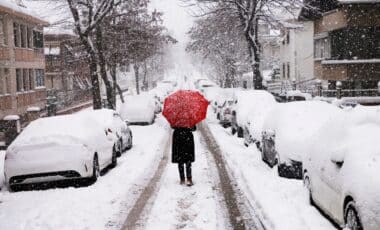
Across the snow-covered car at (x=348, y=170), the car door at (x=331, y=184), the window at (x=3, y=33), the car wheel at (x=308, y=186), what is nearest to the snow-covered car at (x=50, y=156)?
the car wheel at (x=308, y=186)

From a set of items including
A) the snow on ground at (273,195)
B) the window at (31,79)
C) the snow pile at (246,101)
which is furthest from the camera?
the window at (31,79)

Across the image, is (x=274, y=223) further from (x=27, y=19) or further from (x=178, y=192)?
(x=27, y=19)

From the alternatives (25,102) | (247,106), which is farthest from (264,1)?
(25,102)

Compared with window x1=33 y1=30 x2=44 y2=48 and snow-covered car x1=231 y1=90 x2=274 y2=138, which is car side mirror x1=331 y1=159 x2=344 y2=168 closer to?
snow-covered car x1=231 y1=90 x2=274 y2=138

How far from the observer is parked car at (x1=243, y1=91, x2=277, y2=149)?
621 inches

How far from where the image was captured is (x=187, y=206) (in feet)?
29.3

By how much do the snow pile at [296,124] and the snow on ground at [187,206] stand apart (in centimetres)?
173

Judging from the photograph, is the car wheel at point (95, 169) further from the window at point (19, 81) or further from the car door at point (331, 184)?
the window at point (19, 81)

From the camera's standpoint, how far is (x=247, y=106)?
19.5m

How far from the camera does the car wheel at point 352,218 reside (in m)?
6.06

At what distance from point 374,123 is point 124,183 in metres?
5.72

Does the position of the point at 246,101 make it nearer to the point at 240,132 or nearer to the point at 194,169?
the point at 240,132

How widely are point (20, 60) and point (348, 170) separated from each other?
2995 cm

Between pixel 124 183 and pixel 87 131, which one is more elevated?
pixel 87 131
